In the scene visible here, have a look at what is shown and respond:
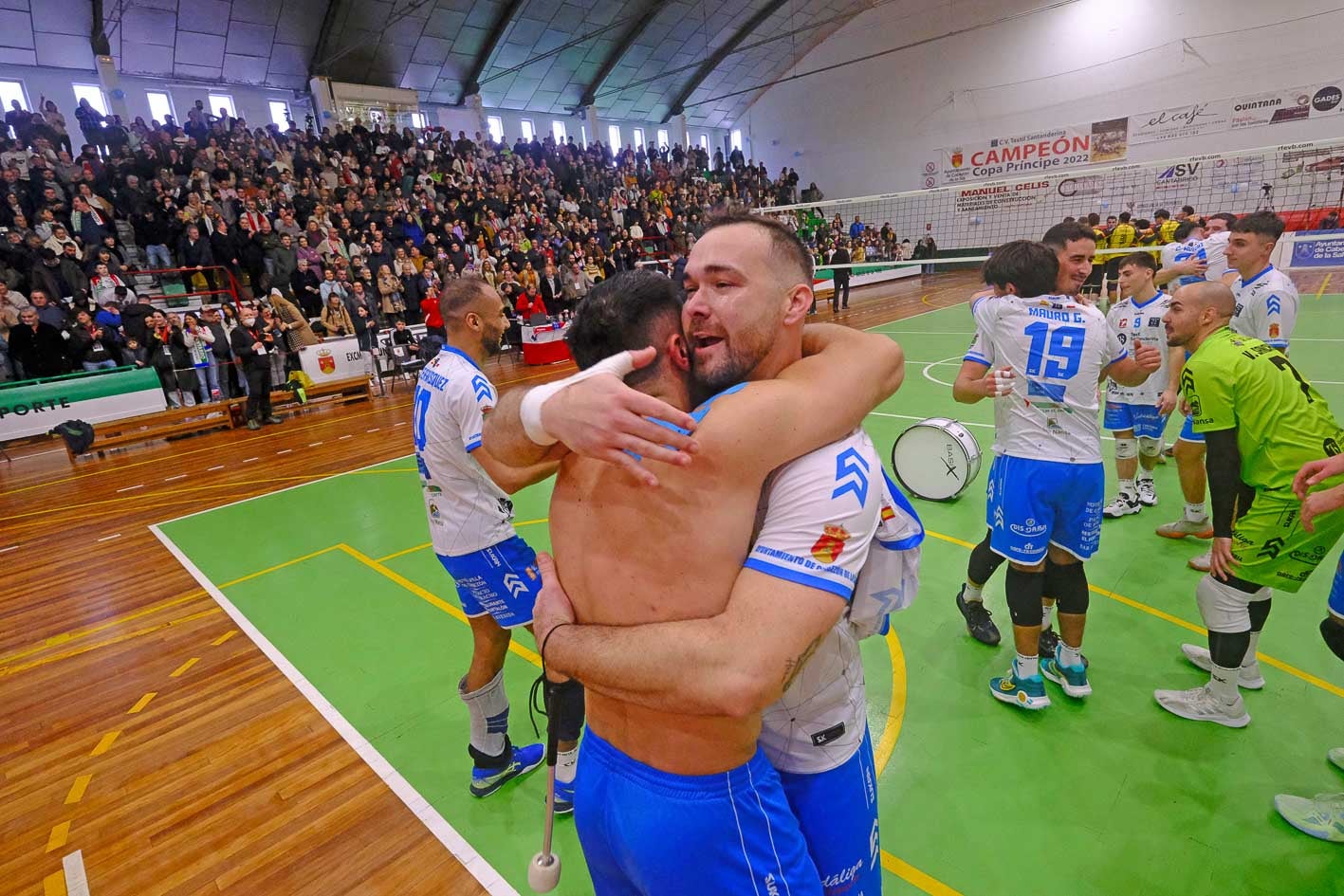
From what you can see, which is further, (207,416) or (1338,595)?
(207,416)

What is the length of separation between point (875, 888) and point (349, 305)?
15351 mm

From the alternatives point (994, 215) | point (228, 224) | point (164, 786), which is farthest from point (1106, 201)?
point (164, 786)

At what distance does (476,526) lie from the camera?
311 centimetres

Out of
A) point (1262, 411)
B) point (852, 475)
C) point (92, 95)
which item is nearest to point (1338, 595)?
point (1262, 411)

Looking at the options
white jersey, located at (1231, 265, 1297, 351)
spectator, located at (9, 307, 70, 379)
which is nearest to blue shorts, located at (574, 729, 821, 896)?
white jersey, located at (1231, 265, 1297, 351)

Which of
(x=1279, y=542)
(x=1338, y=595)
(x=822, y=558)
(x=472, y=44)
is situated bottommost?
(x=1338, y=595)

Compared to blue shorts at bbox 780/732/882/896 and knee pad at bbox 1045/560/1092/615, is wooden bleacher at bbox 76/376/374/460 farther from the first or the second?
knee pad at bbox 1045/560/1092/615

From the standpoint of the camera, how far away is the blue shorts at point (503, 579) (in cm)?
312

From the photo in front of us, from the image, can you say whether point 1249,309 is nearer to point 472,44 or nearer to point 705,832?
point 705,832

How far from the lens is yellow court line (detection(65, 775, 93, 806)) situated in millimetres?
3510

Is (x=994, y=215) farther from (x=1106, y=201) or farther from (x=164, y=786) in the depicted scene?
(x=164, y=786)

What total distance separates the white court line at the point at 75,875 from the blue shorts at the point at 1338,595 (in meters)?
5.50

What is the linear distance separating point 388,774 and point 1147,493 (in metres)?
6.41

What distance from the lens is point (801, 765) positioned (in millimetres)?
1627
